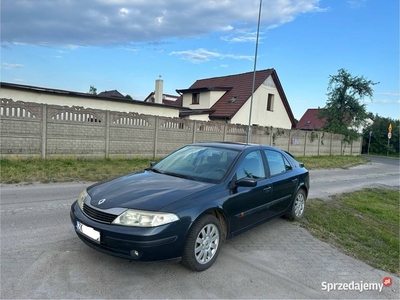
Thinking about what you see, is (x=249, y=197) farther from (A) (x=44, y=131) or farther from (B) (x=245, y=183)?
(A) (x=44, y=131)

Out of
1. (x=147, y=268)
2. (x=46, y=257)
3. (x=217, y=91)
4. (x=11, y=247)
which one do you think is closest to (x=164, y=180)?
(x=147, y=268)

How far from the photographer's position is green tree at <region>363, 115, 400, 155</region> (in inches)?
1587

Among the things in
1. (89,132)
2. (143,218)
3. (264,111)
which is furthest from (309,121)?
(143,218)

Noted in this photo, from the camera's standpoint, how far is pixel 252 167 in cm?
446

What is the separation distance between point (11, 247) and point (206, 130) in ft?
42.9

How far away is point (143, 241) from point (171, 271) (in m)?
0.70

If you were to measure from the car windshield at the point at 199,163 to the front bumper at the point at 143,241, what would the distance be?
102 cm

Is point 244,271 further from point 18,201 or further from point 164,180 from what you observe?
point 18,201

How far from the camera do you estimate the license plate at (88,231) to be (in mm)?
3113

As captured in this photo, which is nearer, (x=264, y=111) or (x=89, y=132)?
(x=89, y=132)

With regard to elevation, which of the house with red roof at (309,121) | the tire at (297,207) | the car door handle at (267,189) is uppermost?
the house with red roof at (309,121)

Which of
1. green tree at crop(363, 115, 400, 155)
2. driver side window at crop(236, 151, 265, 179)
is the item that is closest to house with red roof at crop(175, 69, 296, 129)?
green tree at crop(363, 115, 400, 155)

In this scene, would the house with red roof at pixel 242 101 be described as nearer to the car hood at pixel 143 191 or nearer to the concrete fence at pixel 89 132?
the concrete fence at pixel 89 132

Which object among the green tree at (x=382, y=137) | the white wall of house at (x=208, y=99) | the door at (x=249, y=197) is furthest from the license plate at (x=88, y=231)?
the green tree at (x=382, y=137)
